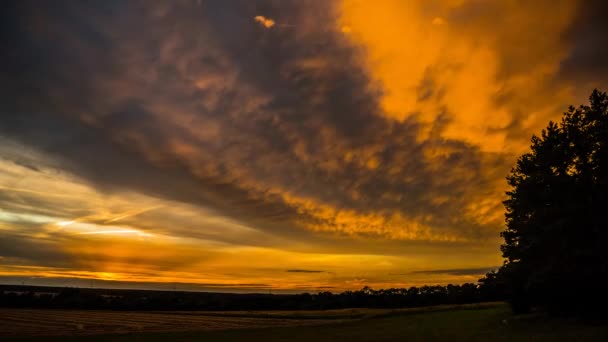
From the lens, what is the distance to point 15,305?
146 m

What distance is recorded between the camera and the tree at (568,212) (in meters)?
38.2

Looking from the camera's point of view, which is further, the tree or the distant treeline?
the distant treeline

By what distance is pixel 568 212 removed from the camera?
130 ft

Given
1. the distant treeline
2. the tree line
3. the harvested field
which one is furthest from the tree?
the distant treeline

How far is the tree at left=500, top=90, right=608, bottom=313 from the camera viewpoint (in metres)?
38.2

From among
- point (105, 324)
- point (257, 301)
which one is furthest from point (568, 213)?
point (257, 301)

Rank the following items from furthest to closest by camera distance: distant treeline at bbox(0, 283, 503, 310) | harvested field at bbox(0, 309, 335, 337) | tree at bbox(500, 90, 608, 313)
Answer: distant treeline at bbox(0, 283, 503, 310), harvested field at bbox(0, 309, 335, 337), tree at bbox(500, 90, 608, 313)

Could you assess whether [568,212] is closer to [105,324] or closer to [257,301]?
[105,324]

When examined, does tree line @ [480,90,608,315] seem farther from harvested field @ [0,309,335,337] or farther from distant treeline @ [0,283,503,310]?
distant treeline @ [0,283,503,310]

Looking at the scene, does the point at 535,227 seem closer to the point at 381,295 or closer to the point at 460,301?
the point at 460,301

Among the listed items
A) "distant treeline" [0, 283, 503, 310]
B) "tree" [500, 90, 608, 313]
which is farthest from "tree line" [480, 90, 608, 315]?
"distant treeline" [0, 283, 503, 310]

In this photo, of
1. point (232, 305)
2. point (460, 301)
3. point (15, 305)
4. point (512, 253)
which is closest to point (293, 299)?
point (232, 305)

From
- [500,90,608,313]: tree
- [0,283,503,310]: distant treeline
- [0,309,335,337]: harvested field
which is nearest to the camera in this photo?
[500,90,608,313]: tree

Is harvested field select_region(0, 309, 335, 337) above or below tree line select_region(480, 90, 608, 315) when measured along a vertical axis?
below
